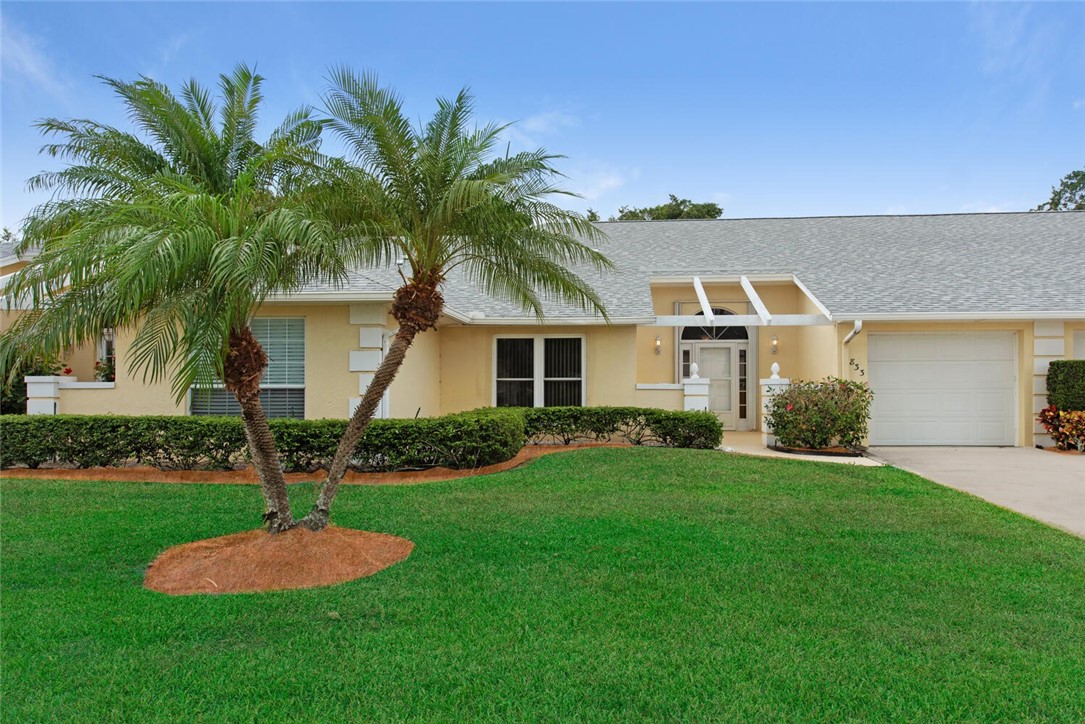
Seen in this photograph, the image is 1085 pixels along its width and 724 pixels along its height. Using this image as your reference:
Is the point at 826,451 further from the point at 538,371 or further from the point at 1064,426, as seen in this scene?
the point at 538,371

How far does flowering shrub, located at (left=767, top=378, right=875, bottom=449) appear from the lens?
12.7 m

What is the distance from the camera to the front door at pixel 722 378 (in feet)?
57.1

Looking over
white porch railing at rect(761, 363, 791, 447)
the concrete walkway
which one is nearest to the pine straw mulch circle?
the concrete walkway

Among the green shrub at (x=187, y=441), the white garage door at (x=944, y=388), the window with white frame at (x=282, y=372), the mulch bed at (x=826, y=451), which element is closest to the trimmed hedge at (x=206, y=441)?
the green shrub at (x=187, y=441)

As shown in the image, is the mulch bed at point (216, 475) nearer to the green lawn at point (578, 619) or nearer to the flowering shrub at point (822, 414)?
the green lawn at point (578, 619)

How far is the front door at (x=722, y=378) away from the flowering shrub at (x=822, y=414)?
4003 millimetres

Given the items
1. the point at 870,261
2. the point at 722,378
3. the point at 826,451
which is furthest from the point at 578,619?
the point at 870,261

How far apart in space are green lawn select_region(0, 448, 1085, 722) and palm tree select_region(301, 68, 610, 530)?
5.89ft

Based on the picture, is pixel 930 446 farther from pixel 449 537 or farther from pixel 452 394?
pixel 449 537

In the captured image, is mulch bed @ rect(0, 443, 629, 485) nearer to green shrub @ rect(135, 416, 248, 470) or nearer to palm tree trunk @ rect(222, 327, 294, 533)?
green shrub @ rect(135, 416, 248, 470)

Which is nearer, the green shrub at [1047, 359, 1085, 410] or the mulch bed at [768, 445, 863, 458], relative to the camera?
the mulch bed at [768, 445, 863, 458]

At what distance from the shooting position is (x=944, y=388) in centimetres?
1427

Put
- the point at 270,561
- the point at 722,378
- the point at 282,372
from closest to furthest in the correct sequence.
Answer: the point at 270,561
the point at 282,372
the point at 722,378

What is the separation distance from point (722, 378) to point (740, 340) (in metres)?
1.09
